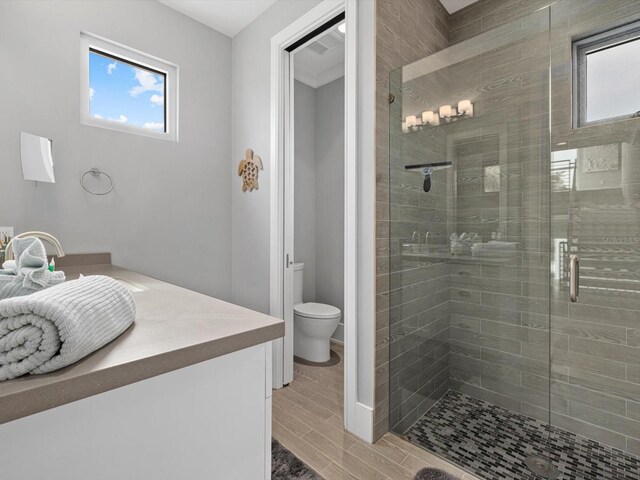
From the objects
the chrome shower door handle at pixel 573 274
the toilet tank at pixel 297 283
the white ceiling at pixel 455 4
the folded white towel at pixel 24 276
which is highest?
the white ceiling at pixel 455 4

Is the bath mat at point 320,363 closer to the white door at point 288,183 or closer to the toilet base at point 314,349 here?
→ the toilet base at point 314,349

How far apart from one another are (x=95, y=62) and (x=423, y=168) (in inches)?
86.9

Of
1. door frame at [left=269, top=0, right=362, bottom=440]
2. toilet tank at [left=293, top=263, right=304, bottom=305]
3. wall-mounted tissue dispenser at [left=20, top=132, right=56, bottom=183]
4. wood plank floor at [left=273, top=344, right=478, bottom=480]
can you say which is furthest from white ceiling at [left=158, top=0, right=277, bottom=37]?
wood plank floor at [left=273, top=344, right=478, bottom=480]

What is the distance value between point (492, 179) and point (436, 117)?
0.47 meters

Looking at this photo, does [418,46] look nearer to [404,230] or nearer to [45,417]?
[404,230]

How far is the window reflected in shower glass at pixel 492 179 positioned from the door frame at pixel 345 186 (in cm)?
68

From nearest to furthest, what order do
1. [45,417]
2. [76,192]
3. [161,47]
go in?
[45,417] → [76,192] → [161,47]

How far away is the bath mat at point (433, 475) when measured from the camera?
1.42 m

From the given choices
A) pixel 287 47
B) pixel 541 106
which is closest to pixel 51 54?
pixel 287 47

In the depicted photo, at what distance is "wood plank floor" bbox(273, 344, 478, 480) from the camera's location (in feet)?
4.82

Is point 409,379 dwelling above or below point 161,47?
below

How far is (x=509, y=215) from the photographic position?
1.61m

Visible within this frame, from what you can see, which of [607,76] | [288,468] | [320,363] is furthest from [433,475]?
[607,76]

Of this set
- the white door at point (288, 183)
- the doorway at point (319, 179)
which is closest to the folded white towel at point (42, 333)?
the white door at point (288, 183)
